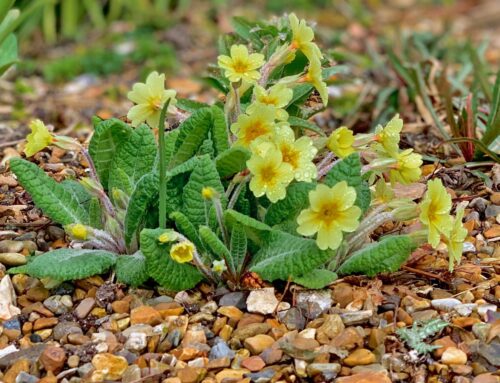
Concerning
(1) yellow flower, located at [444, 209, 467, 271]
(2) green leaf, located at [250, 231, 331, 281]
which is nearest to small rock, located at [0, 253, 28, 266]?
(2) green leaf, located at [250, 231, 331, 281]

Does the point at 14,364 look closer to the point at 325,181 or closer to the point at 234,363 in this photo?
the point at 234,363

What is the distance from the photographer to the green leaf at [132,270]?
7.13 feet

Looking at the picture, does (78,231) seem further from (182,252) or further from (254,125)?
(254,125)

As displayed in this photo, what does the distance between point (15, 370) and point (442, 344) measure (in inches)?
38.6

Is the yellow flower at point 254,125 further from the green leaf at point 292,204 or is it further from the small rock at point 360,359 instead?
the small rock at point 360,359

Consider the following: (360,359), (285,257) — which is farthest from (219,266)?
(360,359)

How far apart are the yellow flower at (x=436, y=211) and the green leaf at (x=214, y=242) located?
18.8 inches

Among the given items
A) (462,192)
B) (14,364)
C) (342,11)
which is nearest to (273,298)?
(14,364)

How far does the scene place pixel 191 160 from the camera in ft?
7.38

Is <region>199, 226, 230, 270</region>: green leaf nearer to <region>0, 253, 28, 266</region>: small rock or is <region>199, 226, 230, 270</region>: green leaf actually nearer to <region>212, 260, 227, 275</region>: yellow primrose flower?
<region>212, 260, 227, 275</region>: yellow primrose flower

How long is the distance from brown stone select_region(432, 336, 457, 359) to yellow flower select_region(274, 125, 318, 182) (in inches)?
19.0

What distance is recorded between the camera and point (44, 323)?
7.02 ft

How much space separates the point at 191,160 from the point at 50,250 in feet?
1.53

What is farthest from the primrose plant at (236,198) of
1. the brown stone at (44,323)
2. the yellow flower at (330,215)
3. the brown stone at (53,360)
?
the brown stone at (53,360)
